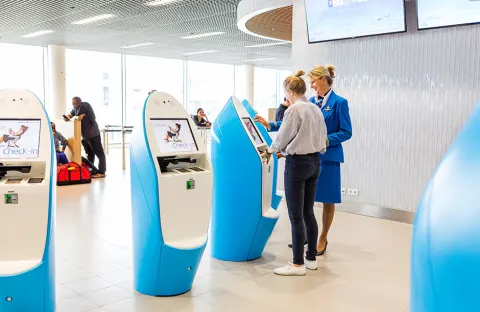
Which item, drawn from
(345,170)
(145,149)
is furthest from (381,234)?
(145,149)

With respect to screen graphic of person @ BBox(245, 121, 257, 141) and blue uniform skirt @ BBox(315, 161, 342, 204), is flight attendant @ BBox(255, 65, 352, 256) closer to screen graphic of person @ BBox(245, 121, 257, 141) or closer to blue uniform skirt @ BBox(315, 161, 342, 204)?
blue uniform skirt @ BBox(315, 161, 342, 204)

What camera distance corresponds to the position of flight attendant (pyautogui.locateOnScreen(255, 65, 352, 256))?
12.5 feet

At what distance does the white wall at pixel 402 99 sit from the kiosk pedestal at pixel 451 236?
4.13m

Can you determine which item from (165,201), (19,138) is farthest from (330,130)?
(19,138)

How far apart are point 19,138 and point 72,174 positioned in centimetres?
510

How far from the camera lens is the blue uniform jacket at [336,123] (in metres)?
3.79

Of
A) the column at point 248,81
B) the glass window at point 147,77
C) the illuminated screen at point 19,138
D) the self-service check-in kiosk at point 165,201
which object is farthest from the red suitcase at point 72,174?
the column at point 248,81

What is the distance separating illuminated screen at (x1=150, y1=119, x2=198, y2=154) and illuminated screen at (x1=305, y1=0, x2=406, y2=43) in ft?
9.50

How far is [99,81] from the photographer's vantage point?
15.7 metres

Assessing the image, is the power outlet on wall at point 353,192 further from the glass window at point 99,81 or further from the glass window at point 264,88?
the glass window at point 264,88

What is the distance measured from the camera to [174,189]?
300 centimetres

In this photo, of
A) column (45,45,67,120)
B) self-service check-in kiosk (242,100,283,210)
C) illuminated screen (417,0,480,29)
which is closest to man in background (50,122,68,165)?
self-service check-in kiosk (242,100,283,210)

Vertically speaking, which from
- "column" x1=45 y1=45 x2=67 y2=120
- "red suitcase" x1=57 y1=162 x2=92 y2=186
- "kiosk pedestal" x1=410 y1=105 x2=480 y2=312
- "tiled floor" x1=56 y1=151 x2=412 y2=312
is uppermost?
"column" x1=45 y1=45 x2=67 y2=120

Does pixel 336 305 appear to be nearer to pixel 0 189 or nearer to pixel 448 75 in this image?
pixel 0 189
